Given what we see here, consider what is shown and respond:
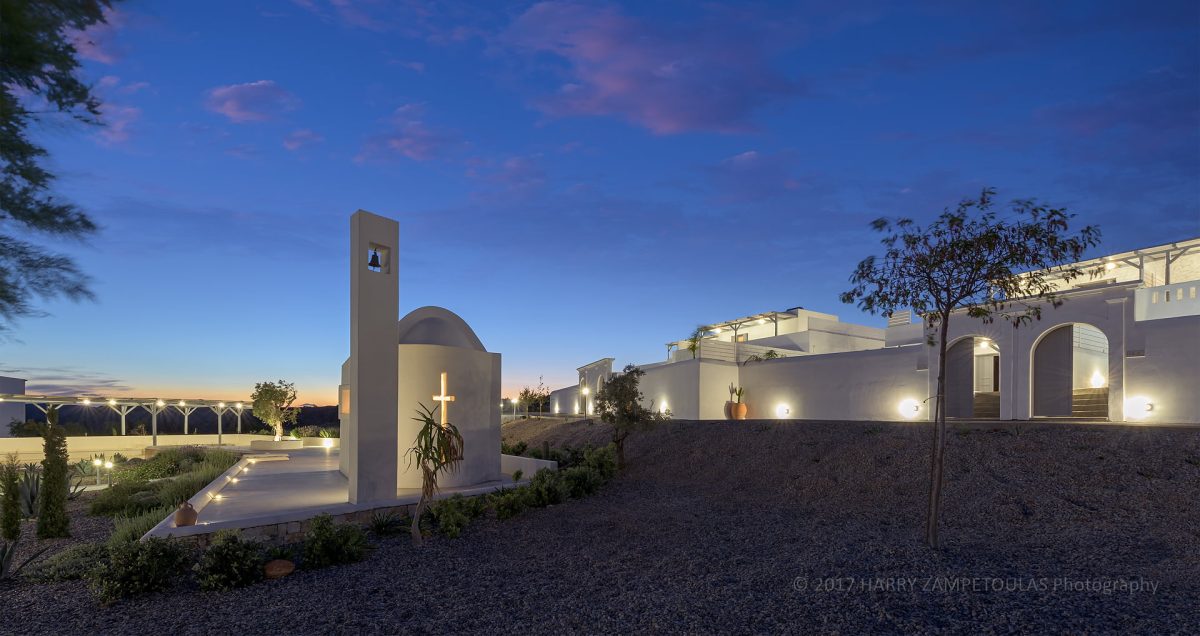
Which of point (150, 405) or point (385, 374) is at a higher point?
point (385, 374)

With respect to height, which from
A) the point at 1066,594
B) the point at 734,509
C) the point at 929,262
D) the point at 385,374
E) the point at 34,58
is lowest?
the point at 734,509

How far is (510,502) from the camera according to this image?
36.3 feet

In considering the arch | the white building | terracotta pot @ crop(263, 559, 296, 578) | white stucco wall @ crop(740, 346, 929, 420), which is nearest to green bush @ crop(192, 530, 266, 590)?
terracotta pot @ crop(263, 559, 296, 578)

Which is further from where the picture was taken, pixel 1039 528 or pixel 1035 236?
pixel 1039 528

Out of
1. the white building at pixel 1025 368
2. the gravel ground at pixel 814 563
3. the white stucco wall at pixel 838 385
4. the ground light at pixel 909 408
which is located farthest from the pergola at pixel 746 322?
the gravel ground at pixel 814 563

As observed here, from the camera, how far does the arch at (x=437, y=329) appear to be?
12.7 metres

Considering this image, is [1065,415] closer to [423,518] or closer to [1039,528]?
[1039,528]

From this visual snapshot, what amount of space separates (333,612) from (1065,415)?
63.6 feet

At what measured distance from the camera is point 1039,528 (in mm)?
9133

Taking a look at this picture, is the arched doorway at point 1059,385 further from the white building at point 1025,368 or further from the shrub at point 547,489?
the shrub at point 547,489

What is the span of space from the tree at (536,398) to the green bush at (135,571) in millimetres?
40329

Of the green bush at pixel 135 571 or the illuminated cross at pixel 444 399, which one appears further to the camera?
the illuminated cross at pixel 444 399

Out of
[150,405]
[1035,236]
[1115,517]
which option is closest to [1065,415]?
[1115,517]

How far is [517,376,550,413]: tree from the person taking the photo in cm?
4828
